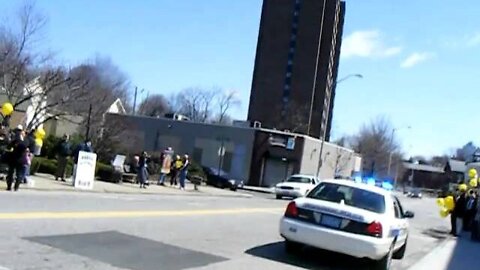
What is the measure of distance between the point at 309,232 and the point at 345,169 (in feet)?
239

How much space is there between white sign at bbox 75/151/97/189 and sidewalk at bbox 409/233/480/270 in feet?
38.1

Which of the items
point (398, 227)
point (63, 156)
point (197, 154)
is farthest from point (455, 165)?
point (398, 227)

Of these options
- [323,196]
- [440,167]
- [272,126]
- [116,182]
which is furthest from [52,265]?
[440,167]

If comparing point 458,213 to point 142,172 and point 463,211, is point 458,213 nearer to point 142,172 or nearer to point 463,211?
point 463,211

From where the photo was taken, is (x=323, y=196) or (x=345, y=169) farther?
(x=345, y=169)

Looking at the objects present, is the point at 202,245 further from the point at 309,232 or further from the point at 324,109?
the point at 324,109

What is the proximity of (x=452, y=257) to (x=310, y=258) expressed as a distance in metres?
5.93

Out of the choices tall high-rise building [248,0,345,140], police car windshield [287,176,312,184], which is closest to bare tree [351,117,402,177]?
tall high-rise building [248,0,345,140]

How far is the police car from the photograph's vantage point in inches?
409

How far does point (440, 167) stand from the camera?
18000 cm

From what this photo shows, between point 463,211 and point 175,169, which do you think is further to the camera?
point 175,169

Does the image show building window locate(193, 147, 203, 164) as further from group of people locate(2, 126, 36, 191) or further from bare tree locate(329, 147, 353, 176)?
group of people locate(2, 126, 36, 191)

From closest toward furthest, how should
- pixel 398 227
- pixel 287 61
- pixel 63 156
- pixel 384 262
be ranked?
pixel 384 262 → pixel 398 227 → pixel 63 156 → pixel 287 61

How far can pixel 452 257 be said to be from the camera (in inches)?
626
